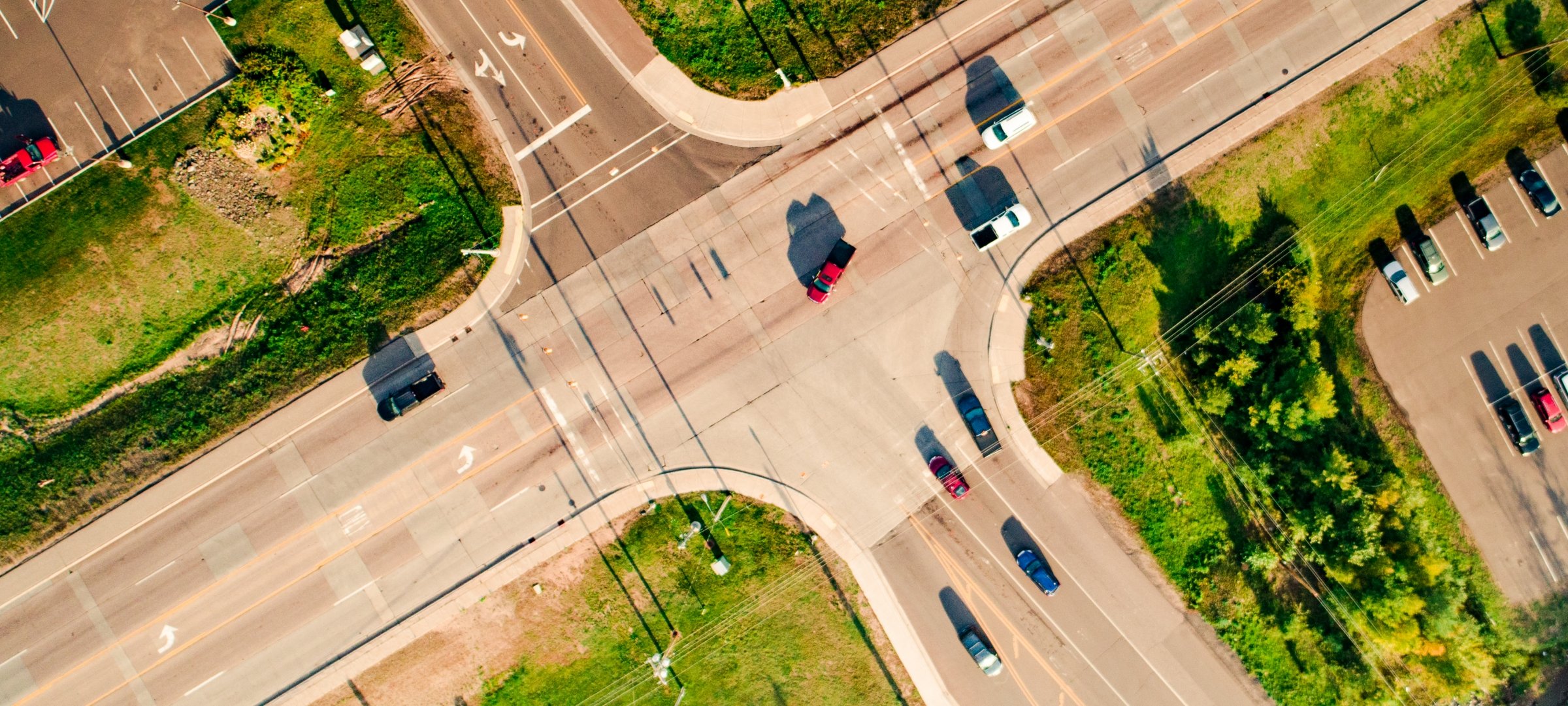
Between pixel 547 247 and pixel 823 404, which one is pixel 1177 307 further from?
pixel 547 247

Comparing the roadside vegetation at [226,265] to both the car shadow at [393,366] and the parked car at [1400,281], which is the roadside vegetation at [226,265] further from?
the parked car at [1400,281]

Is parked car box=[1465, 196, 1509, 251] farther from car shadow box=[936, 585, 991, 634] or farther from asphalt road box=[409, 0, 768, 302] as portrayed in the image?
asphalt road box=[409, 0, 768, 302]

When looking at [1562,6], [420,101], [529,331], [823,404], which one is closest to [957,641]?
[823,404]

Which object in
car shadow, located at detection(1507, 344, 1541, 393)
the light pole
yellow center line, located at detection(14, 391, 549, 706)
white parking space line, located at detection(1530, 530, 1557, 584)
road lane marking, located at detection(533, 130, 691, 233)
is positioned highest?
the light pole

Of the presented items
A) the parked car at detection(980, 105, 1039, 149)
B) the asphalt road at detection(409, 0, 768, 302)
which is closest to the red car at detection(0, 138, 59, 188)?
the asphalt road at detection(409, 0, 768, 302)

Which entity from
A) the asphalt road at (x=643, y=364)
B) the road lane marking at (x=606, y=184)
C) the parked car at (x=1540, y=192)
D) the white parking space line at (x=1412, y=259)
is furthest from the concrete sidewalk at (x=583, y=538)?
the parked car at (x=1540, y=192)

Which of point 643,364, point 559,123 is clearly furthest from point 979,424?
point 559,123

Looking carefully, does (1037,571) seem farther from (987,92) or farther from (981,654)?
(987,92)

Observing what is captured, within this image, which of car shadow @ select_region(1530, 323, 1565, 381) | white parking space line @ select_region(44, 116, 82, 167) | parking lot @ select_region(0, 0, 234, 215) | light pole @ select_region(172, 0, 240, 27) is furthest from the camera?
car shadow @ select_region(1530, 323, 1565, 381)
